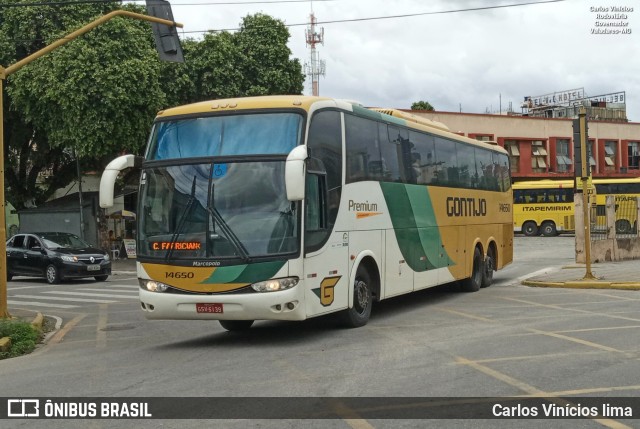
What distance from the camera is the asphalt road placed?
684cm

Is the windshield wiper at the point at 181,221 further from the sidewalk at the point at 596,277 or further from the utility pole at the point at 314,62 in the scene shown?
the utility pole at the point at 314,62

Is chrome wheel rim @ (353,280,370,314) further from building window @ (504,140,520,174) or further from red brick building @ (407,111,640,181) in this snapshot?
building window @ (504,140,520,174)

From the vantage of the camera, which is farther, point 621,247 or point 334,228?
point 621,247

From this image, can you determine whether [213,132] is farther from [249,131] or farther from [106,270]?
[106,270]

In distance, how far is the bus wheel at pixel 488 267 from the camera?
60.5 ft

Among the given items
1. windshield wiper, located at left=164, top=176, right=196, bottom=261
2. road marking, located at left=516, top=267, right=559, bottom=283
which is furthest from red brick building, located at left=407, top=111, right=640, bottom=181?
windshield wiper, located at left=164, top=176, right=196, bottom=261

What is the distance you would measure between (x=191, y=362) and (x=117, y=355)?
1534 mm

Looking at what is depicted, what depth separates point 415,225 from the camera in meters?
13.8

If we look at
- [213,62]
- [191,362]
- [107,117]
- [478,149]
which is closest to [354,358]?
[191,362]

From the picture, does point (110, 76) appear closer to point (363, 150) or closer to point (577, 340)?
point (363, 150)

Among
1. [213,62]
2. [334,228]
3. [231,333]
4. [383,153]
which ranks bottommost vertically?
[231,333]

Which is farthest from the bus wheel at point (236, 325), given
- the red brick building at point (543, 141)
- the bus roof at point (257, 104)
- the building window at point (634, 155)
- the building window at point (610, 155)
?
the building window at point (634, 155)

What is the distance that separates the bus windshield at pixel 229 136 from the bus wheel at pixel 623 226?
1787 centimetres

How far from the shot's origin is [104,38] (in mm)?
29969
